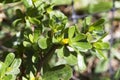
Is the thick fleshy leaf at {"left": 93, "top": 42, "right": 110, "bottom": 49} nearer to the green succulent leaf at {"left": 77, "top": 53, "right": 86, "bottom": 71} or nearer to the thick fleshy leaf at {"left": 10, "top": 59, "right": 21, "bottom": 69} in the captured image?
the green succulent leaf at {"left": 77, "top": 53, "right": 86, "bottom": 71}

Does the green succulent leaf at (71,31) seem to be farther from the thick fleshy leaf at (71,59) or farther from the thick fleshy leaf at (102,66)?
the thick fleshy leaf at (102,66)

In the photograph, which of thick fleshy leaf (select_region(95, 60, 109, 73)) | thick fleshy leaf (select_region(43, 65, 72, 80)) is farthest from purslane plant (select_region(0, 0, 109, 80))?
thick fleshy leaf (select_region(95, 60, 109, 73))

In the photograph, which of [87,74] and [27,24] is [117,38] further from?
[27,24]

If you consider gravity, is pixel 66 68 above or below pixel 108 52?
above

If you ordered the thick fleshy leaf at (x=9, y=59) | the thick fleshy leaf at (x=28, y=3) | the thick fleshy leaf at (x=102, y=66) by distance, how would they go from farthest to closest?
the thick fleshy leaf at (x=102, y=66) → the thick fleshy leaf at (x=28, y=3) → the thick fleshy leaf at (x=9, y=59)

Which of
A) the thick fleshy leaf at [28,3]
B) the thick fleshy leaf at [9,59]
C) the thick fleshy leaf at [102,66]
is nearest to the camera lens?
the thick fleshy leaf at [9,59]

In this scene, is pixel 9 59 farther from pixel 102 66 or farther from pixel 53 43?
pixel 102 66

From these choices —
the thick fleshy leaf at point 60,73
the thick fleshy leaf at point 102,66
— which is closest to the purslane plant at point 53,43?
the thick fleshy leaf at point 60,73

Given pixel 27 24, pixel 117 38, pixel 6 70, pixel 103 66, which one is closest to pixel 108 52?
pixel 103 66

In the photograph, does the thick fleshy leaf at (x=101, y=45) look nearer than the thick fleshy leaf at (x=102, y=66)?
Yes
